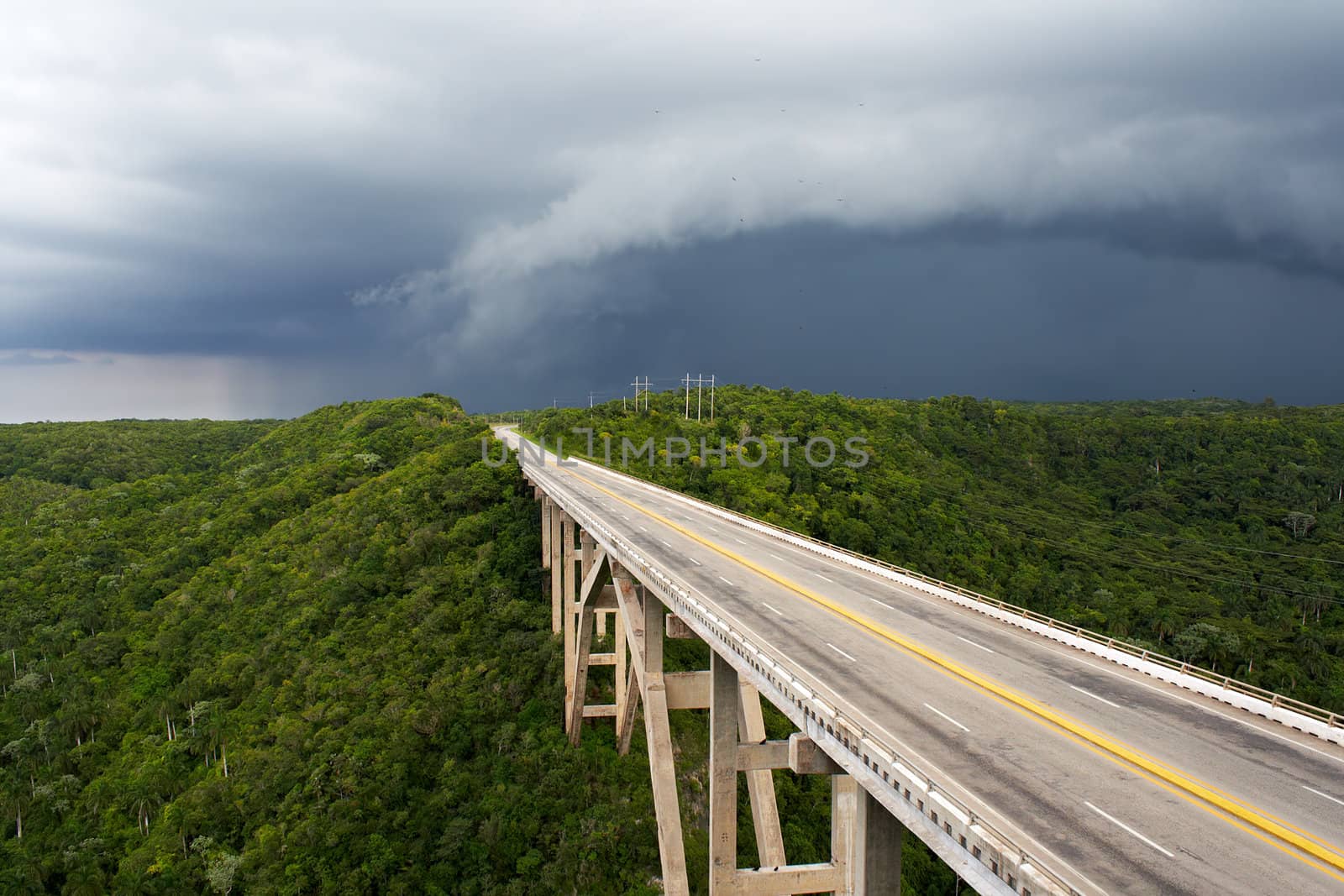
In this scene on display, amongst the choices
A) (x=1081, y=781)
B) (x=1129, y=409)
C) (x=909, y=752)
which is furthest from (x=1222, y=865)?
(x=1129, y=409)

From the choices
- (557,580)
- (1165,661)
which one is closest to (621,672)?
(557,580)

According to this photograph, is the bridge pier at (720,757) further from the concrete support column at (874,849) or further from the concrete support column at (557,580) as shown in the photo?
the concrete support column at (557,580)

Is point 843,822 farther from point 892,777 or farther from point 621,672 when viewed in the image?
point 621,672

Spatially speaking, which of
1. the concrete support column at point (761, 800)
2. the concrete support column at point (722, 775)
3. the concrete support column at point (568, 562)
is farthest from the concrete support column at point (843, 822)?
the concrete support column at point (568, 562)

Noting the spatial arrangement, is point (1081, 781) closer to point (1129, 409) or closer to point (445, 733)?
point (445, 733)

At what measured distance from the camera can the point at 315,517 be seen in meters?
64.3

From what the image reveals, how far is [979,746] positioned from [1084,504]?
98568 millimetres

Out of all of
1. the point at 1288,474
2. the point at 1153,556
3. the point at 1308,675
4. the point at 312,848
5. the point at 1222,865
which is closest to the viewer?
the point at 1222,865

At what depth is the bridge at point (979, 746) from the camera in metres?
10.0

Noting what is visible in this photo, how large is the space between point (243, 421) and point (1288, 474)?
185m

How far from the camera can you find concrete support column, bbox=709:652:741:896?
18422mm

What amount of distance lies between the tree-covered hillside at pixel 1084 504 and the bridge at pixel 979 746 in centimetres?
4036

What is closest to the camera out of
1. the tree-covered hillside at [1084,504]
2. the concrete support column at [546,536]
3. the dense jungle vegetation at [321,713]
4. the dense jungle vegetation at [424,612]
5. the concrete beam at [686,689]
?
the concrete beam at [686,689]

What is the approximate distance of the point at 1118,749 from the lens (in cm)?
1345
